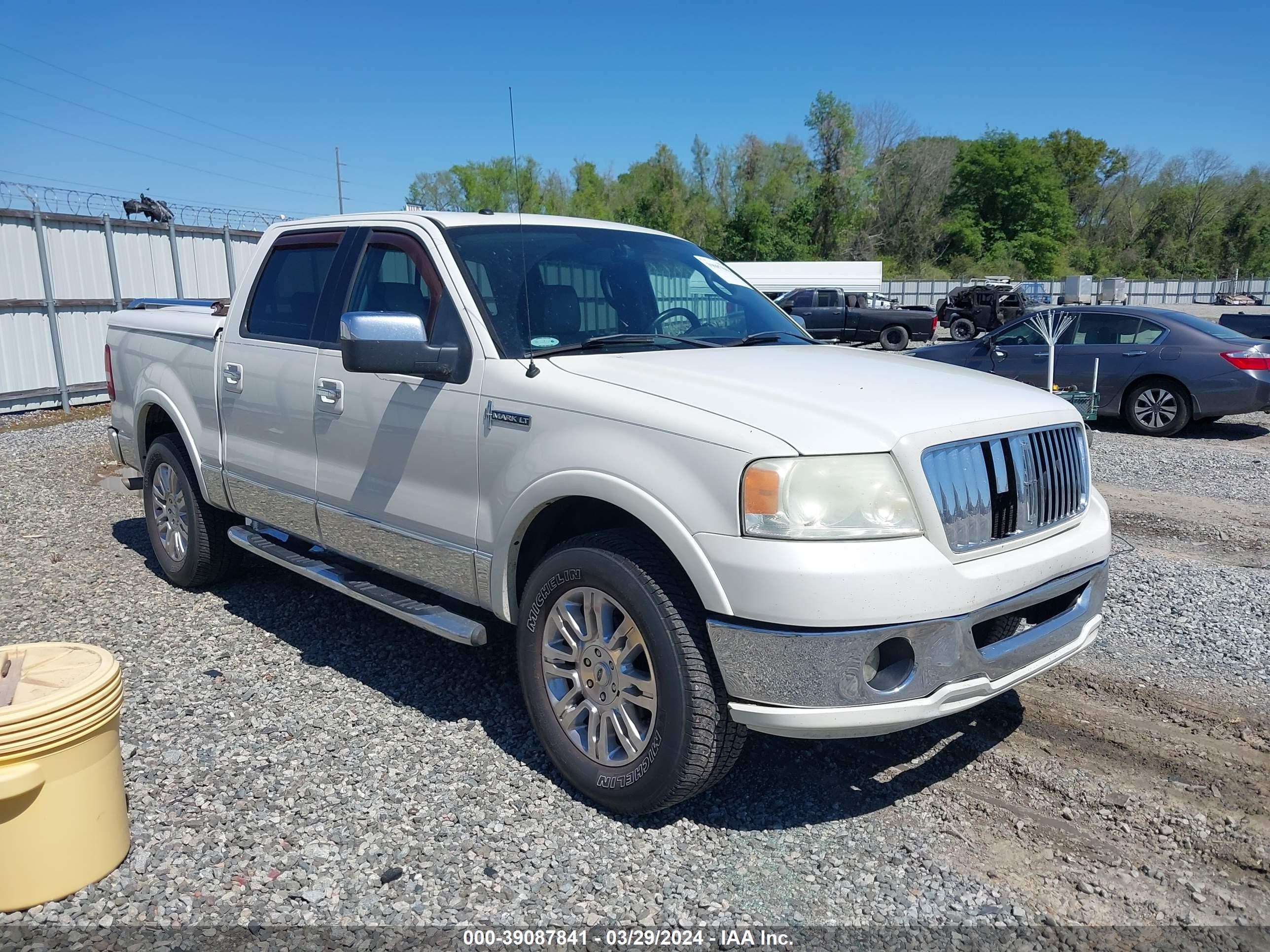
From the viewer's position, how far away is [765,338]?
14.2ft

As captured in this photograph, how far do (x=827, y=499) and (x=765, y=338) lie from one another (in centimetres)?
164

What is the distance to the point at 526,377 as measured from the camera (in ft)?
11.6

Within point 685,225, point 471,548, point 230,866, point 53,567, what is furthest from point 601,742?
point 685,225

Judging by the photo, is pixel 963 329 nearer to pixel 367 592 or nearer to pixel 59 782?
pixel 367 592

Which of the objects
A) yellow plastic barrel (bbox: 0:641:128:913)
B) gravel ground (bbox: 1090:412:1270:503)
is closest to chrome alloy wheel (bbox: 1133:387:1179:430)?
gravel ground (bbox: 1090:412:1270:503)

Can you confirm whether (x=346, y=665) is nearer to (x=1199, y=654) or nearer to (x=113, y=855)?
(x=113, y=855)

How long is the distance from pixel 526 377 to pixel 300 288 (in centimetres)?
191

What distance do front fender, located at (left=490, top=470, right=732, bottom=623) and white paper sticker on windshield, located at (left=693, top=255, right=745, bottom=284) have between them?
1.88 meters

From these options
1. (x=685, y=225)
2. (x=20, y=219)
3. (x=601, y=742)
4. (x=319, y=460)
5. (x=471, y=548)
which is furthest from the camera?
(x=685, y=225)

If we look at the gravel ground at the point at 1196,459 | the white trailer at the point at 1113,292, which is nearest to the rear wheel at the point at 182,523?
the gravel ground at the point at 1196,459

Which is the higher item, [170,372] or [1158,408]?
[170,372]

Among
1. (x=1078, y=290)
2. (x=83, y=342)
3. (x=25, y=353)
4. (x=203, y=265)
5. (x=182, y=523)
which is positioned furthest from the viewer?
(x=1078, y=290)

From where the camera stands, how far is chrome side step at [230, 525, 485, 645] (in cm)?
373

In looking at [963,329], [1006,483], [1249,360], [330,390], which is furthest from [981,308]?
[1006,483]
